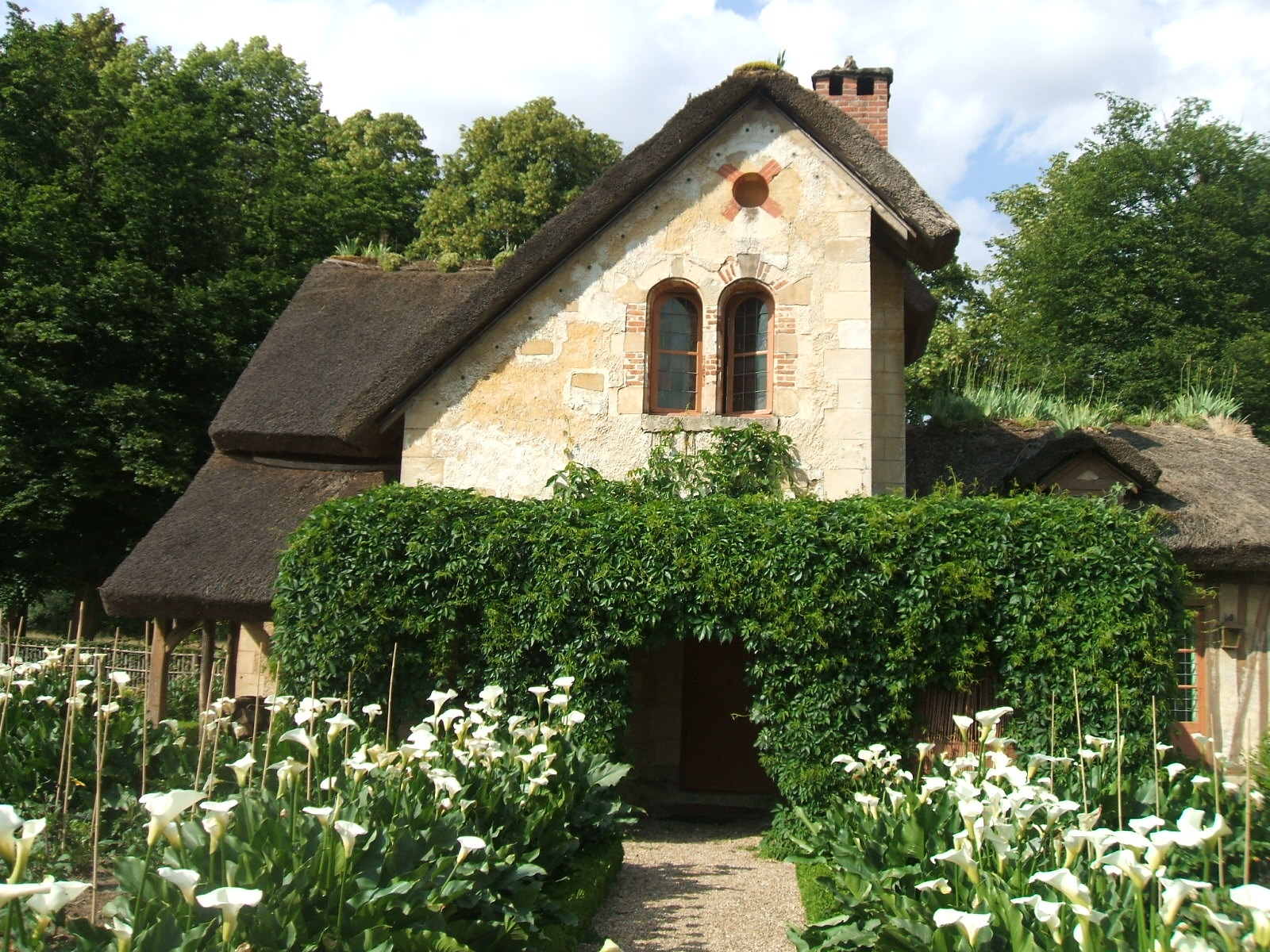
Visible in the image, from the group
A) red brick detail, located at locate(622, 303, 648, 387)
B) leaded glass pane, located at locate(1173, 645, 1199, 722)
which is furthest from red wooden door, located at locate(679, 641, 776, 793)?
leaded glass pane, located at locate(1173, 645, 1199, 722)

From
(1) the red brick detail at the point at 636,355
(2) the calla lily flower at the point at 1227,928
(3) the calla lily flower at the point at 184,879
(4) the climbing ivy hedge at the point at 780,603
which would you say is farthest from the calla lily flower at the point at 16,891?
(1) the red brick detail at the point at 636,355

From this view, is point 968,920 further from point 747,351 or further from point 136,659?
point 136,659

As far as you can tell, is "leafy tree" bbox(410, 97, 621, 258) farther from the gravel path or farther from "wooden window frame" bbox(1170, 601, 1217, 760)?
the gravel path

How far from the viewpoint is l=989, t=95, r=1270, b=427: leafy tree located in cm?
2425

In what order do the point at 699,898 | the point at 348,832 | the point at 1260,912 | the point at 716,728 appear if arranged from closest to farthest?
1. the point at 1260,912
2. the point at 348,832
3. the point at 699,898
4. the point at 716,728

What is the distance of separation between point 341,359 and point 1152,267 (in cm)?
1957

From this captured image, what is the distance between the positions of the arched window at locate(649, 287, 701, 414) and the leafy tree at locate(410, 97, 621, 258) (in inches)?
652

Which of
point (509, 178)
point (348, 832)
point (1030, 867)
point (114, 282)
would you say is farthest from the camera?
point (509, 178)

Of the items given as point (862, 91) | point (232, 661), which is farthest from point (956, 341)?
point (232, 661)

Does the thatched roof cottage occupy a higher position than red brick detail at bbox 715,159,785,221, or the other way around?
red brick detail at bbox 715,159,785,221

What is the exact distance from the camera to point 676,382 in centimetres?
1048

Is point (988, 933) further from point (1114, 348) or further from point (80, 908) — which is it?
point (1114, 348)

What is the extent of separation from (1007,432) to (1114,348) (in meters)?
13.9

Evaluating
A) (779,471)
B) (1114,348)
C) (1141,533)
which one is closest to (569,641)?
(779,471)
